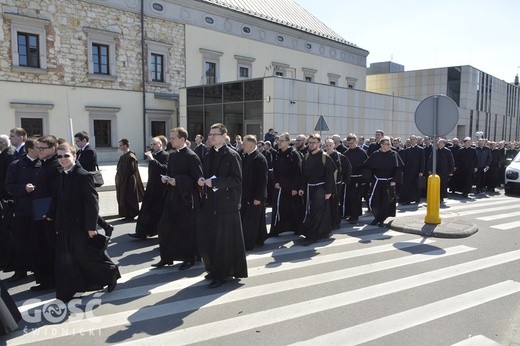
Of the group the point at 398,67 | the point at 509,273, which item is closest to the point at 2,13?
the point at 509,273

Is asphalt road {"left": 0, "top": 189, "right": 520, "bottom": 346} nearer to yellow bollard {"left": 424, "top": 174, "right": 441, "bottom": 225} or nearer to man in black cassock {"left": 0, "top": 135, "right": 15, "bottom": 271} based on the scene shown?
man in black cassock {"left": 0, "top": 135, "right": 15, "bottom": 271}

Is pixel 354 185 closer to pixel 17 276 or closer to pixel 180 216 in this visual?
pixel 180 216

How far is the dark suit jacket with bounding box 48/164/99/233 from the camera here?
15.8 feet

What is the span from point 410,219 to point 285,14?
28.8 m

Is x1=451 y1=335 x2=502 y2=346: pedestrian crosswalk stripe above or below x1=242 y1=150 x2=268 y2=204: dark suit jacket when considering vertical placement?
below

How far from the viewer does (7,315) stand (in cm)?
396

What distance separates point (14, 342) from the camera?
3.87 metres

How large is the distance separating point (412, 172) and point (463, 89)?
32.9 meters

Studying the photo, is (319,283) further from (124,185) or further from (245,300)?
(124,185)

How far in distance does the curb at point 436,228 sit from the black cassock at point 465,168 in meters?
5.64

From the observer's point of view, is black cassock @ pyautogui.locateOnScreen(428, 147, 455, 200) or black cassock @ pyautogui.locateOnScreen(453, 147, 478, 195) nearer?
black cassock @ pyautogui.locateOnScreen(428, 147, 455, 200)

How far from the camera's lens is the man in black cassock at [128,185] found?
371 inches

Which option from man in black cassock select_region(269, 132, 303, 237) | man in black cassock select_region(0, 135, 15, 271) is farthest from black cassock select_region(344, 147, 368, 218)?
man in black cassock select_region(0, 135, 15, 271)

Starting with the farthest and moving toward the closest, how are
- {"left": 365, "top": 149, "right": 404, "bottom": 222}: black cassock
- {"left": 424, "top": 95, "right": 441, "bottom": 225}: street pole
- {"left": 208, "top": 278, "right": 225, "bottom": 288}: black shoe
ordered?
{"left": 365, "top": 149, "right": 404, "bottom": 222}: black cassock, {"left": 424, "top": 95, "right": 441, "bottom": 225}: street pole, {"left": 208, "top": 278, "right": 225, "bottom": 288}: black shoe
